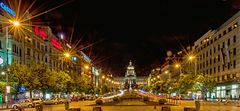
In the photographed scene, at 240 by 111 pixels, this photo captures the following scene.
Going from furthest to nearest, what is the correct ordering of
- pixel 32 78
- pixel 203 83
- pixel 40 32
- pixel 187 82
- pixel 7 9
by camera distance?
pixel 40 32
pixel 187 82
pixel 203 83
pixel 7 9
pixel 32 78

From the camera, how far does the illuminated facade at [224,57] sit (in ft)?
364

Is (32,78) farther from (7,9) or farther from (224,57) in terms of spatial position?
(224,57)

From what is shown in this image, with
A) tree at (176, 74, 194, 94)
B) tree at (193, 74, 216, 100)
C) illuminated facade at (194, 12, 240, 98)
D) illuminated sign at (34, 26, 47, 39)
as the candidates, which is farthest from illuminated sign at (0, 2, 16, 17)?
illuminated facade at (194, 12, 240, 98)

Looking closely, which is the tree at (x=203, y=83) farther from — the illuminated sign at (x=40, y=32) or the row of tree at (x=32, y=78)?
the illuminated sign at (x=40, y=32)

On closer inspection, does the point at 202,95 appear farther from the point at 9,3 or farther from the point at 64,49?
the point at 64,49

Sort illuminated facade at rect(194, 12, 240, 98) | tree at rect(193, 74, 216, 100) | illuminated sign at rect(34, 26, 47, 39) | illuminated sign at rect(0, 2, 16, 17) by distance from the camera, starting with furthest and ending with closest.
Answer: illuminated sign at rect(34, 26, 47, 39) < tree at rect(193, 74, 216, 100) < illuminated facade at rect(194, 12, 240, 98) < illuminated sign at rect(0, 2, 16, 17)

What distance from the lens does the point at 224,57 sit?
402ft

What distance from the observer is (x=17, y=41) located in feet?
358

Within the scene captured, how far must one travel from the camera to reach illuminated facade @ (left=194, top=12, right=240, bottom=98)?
364ft

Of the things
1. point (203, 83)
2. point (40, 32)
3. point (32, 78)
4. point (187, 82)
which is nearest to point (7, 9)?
point (32, 78)

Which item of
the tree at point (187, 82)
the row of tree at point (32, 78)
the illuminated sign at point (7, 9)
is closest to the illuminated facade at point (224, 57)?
the tree at point (187, 82)

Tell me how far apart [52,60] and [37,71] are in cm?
6517

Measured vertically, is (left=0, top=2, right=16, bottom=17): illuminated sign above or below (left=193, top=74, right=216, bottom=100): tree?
above

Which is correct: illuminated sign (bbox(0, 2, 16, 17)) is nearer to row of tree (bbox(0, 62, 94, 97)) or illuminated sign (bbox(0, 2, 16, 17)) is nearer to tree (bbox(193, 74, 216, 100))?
row of tree (bbox(0, 62, 94, 97))
